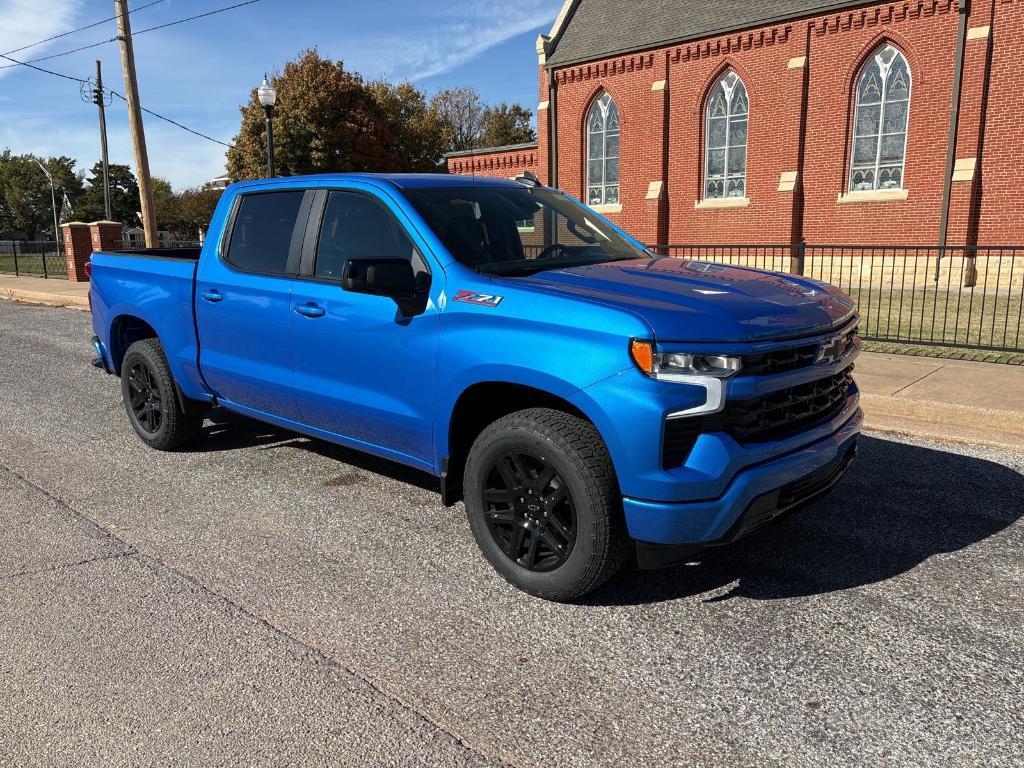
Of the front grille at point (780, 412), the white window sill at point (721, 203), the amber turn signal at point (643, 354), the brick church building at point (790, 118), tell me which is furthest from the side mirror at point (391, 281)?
the white window sill at point (721, 203)

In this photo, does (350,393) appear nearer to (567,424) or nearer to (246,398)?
(246,398)

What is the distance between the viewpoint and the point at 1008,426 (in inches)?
249

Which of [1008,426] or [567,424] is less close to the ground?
[567,424]

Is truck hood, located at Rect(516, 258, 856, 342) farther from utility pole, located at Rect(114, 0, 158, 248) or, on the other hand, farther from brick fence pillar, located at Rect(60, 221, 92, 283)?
brick fence pillar, located at Rect(60, 221, 92, 283)

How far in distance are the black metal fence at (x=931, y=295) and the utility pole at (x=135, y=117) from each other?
12.1m

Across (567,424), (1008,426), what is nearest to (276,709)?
(567,424)

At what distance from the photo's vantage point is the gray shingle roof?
20.9m

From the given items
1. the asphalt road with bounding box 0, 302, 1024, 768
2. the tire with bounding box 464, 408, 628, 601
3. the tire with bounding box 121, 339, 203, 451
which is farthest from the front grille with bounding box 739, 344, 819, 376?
the tire with bounding box 121, 339, 203, 451

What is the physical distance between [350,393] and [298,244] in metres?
1.02

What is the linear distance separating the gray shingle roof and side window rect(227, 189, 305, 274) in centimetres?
→ 1922

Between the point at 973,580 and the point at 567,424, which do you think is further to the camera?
the point at 973,580

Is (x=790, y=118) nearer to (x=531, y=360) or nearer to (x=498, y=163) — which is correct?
(x=498, y=163)

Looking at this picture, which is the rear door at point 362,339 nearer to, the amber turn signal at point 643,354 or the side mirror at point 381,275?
the side mirror at point 381,275

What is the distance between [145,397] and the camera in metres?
6.06
